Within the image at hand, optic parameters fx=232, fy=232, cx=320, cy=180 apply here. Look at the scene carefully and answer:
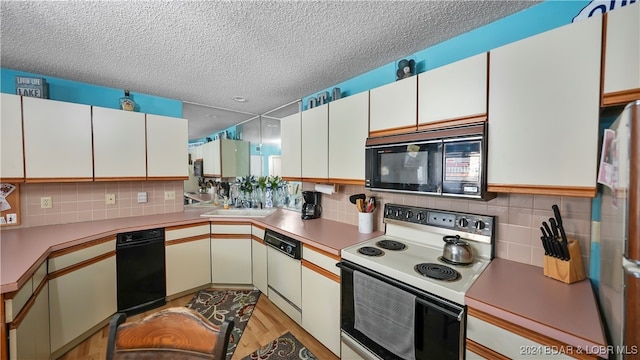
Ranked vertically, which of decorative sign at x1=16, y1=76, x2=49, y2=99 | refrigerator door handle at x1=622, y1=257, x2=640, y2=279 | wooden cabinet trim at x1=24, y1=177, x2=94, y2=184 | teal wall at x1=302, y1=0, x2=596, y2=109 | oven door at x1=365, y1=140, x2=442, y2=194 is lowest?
refrigerator door handle at x1=622, y1=257, x2=640, y2=279

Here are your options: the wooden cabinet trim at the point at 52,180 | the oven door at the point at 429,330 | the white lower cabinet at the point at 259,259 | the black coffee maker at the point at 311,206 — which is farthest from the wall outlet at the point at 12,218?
the oven door at the point at 429,330

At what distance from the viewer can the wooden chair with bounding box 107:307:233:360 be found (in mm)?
773

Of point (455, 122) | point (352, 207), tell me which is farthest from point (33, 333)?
point (455, 122)

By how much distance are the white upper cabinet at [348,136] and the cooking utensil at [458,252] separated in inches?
30.3

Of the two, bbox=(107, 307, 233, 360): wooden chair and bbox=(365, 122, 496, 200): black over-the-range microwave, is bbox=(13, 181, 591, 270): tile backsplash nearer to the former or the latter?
bbox=(365, 122, 496, 200): black over-the-range microwave

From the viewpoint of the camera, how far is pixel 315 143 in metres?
2.26

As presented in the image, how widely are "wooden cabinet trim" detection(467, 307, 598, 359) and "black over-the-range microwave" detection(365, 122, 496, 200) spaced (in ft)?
1.87

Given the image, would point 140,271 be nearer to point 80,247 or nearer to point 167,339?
point 80,247

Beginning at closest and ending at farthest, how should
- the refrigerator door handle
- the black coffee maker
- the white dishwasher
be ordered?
the refrigerator door handle
the white dishwasher
the black coffee maker

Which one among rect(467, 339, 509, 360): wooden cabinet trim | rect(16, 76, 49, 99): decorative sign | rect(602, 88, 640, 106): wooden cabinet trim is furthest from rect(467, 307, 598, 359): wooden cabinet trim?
rect(16, 76, 49, 99): decorative sign

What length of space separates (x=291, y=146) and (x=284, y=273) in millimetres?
1311

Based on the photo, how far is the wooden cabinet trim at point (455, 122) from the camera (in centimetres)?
126

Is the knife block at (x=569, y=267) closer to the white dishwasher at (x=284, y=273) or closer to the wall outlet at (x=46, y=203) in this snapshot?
the white dishwasher at (x=284, y=273)

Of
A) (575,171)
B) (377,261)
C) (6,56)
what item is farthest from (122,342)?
(6,56)
